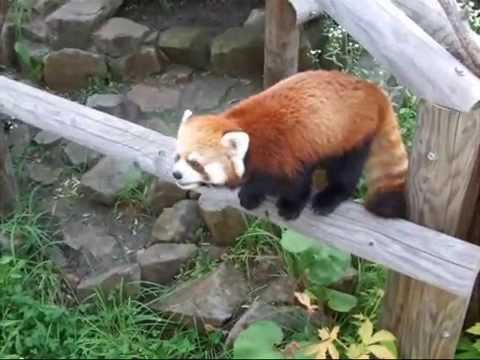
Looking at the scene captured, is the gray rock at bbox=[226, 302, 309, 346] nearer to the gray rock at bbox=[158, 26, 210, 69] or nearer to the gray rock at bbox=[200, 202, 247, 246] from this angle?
the gray rock at bbox=[200, 202, 247, 246]

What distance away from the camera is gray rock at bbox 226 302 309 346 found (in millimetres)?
3271

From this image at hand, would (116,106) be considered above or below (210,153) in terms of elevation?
below

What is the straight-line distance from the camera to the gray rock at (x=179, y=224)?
13.2ft

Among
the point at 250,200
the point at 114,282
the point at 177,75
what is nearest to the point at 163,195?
the point at 114,282

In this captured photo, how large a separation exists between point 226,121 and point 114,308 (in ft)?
4.82

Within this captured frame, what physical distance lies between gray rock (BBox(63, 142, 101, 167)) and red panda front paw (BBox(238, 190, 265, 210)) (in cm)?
200

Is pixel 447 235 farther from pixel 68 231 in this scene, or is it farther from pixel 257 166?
pixel 68 231

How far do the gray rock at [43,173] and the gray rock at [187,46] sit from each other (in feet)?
3.44

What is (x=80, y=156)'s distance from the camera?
4625mm

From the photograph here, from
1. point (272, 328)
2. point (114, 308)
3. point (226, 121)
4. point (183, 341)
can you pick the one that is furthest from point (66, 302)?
point (226, 121)

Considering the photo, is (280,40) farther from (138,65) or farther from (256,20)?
(138,65)

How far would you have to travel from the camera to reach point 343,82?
2574 mm

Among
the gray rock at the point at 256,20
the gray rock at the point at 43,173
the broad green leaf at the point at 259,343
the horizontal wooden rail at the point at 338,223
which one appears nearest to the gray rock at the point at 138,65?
the gray rock at the point at 256,20

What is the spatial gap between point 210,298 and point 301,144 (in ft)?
4.11
